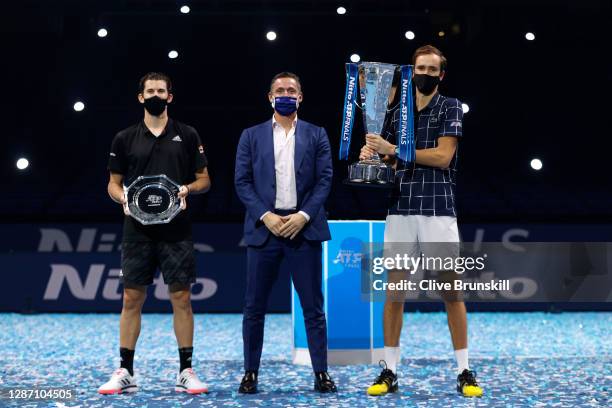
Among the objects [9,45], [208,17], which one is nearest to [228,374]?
[208,17]

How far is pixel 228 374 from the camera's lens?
5078 mm

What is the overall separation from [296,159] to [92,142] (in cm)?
872

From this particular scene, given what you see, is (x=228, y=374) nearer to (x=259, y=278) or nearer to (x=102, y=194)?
(x=259, y=278)

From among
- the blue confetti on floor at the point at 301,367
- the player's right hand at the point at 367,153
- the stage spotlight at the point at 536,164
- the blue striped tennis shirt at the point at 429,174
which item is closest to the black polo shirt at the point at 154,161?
the blue confetti on floor at the point at 301,367

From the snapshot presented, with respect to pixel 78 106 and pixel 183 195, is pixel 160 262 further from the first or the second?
pixel 78 106

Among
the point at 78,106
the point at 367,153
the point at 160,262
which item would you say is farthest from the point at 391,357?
the point at 78,106

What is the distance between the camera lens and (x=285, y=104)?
4438mm

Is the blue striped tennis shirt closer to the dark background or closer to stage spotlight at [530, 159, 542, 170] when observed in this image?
the dark background

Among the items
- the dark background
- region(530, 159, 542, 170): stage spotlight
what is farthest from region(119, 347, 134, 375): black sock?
region(530, 159, 542, 170): stage spotlight

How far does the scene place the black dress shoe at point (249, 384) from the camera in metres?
4.39

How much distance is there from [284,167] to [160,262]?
821 millimetres

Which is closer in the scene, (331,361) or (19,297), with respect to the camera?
(331,361)

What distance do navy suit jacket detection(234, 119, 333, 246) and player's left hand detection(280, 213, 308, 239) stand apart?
6cm

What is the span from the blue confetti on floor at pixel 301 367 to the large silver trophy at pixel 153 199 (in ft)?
3.01
